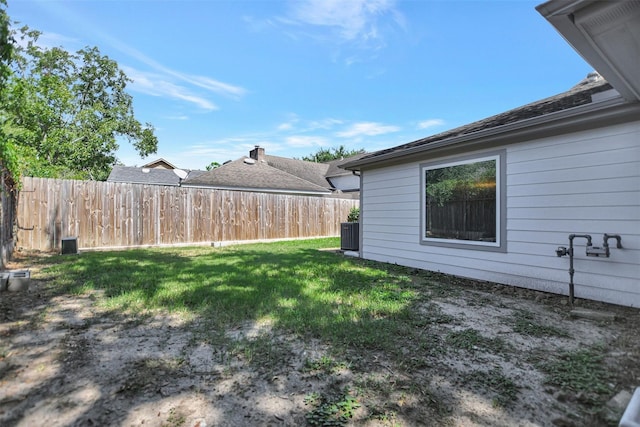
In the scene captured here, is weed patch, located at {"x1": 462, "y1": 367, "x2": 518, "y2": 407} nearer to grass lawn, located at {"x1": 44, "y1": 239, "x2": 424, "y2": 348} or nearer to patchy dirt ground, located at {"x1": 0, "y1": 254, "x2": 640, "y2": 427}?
patchy dirt ground, located at {"x1": 0, "y1": 254, "x2": 640, "y2": 427}

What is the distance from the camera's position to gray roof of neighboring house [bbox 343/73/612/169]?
442cm

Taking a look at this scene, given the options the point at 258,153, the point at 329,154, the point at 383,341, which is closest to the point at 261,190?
the point at 258,153

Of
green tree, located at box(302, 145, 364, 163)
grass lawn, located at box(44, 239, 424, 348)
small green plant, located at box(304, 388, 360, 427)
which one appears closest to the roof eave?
grass lawn, located at box(44, 239, 424, 348)

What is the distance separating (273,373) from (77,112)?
22415 millimetres

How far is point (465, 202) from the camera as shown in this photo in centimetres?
524

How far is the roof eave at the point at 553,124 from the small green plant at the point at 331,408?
13.8 feet

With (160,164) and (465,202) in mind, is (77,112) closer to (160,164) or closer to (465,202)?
(160,164)

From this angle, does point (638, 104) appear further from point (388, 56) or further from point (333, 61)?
point (333, 61)

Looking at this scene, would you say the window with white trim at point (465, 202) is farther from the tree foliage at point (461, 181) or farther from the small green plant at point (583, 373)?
the small green plant at point (583, 373)

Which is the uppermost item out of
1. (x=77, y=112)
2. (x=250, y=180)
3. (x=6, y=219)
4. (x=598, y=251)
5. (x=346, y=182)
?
(x=77, y=112)

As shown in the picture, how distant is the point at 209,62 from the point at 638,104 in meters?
11.1

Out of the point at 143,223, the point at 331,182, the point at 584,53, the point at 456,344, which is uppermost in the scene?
the point at 331,182

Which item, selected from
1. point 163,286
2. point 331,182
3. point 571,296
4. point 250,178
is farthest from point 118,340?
point 331,182

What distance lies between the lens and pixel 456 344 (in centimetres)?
259
